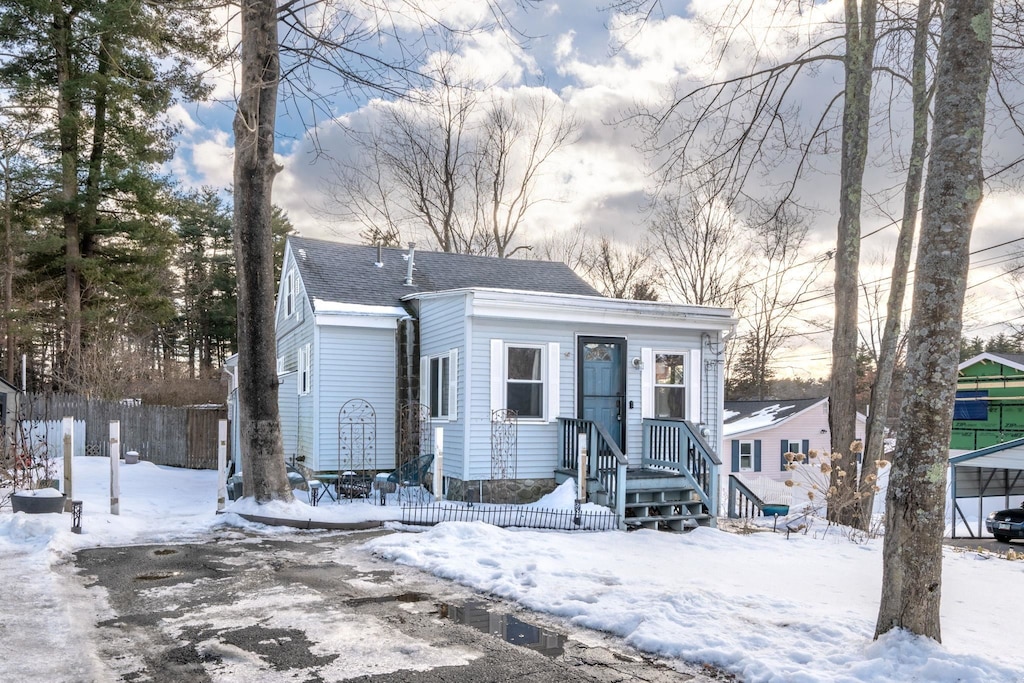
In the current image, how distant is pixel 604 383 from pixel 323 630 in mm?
8376

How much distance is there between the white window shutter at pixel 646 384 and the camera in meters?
13.0

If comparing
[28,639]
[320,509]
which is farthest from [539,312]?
[28,639]

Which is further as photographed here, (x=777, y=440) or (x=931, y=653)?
(x=777, y=440)

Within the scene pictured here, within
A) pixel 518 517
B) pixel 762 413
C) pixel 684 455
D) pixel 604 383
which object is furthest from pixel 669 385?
pixel 762 413

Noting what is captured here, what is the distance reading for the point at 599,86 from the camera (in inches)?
670

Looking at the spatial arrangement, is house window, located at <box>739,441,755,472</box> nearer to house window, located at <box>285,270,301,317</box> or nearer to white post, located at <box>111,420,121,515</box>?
house window, located at <box>285,270,301,317</box>

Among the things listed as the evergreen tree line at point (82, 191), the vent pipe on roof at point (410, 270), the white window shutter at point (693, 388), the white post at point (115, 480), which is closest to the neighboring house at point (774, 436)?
the white window shutter at point (693, 388)

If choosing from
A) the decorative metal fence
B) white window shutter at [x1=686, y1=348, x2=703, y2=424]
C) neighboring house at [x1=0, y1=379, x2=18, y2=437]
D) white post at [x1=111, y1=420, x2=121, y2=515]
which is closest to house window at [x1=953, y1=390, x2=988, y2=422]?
white window shutter at [x1=686, y1=348, x2=703, y2=424]

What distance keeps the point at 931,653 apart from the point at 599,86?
14778 millimetres

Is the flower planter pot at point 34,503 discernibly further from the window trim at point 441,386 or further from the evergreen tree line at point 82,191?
the evergreen tree line at point 82,191

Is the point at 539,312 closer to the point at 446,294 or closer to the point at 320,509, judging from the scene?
the point at 446,294

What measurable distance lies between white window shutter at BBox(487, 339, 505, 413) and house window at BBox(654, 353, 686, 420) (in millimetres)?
2847

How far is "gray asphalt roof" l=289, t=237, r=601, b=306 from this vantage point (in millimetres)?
15766

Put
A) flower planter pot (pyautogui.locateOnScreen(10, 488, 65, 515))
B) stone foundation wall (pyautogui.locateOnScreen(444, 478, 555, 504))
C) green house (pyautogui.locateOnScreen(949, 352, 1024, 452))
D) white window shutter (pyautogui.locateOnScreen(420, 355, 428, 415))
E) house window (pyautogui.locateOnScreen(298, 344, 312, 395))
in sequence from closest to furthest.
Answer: flower planter pot (pyautogui.locateOnScreen(10, 488, 65, 515)), stone foundation wall (pyautogui.locateOnScreen(444, 478, 555, 504)), white window shutter (pyautogui.locateOnScreen(420, 355, 428, 415)), house window (pyautogui.locateOnScreen(298, 344, 312, 395)), green house (pyautogui.locateOnScreen(949, 352, 1024, 452))
